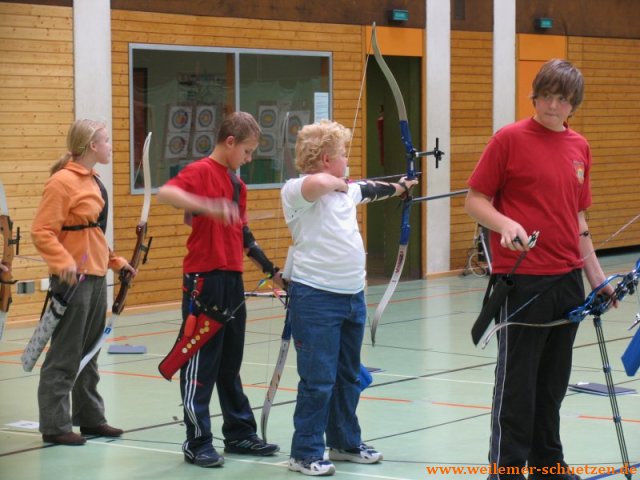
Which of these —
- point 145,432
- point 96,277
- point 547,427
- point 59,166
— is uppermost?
point 59,166

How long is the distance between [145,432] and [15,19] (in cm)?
469

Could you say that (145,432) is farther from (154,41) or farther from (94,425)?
(154,41)

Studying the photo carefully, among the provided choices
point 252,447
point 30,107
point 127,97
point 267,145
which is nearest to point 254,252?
point 252,447

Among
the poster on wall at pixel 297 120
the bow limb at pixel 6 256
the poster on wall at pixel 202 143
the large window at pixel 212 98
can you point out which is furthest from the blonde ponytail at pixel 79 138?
the poster on wall at pixel 297 120

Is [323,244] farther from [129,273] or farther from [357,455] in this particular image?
[129,273]

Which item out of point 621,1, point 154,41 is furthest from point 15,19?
point 621,1

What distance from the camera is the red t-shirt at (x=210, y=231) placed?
5.07 meters

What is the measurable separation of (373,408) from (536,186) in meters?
2.50

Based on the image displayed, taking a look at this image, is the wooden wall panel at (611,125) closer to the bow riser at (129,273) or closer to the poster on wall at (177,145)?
the poster on wall at (177,145)

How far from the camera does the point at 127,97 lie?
10.2 metres

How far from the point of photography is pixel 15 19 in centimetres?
930

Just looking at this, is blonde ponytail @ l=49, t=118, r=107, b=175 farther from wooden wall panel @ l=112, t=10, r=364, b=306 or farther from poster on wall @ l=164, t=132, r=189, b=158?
poster on wall @ l=164, t=132, r=189, b=158

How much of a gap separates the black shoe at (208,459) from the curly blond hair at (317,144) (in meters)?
1.31

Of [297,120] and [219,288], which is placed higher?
[297,120]
